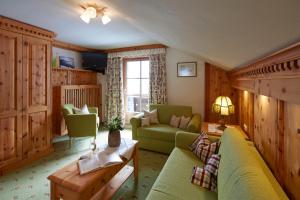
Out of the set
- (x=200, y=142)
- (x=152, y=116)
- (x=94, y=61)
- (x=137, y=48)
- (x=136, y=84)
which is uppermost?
(x=137, y=48)

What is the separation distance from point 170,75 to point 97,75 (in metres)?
2.40

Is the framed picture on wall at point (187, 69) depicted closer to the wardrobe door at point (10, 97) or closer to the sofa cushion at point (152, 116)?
the sofa cushion at point (152, 116)

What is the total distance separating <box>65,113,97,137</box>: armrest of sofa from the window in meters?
1.65

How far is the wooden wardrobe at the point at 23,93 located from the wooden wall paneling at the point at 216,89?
11.0 feet

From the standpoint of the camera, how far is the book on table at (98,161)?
1768mm

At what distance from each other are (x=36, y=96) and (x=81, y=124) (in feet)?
3.21

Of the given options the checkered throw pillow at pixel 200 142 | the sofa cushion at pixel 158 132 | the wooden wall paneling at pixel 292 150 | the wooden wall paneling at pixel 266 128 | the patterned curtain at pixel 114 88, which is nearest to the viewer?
the wooden wall paneling at pixel 292 150

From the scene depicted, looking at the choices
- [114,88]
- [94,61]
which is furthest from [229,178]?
[94,61]

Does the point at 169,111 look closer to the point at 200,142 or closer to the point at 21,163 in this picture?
the point at 200,142

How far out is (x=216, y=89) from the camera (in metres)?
4.04

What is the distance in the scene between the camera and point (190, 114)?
3889mm

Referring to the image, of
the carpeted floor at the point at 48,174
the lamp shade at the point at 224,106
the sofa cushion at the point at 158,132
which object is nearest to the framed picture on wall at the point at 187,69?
the lamp shade at the point at 224,106

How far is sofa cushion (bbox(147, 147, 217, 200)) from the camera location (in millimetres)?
1479

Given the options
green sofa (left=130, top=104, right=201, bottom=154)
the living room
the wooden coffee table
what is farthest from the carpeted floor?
the wooden coffee table
